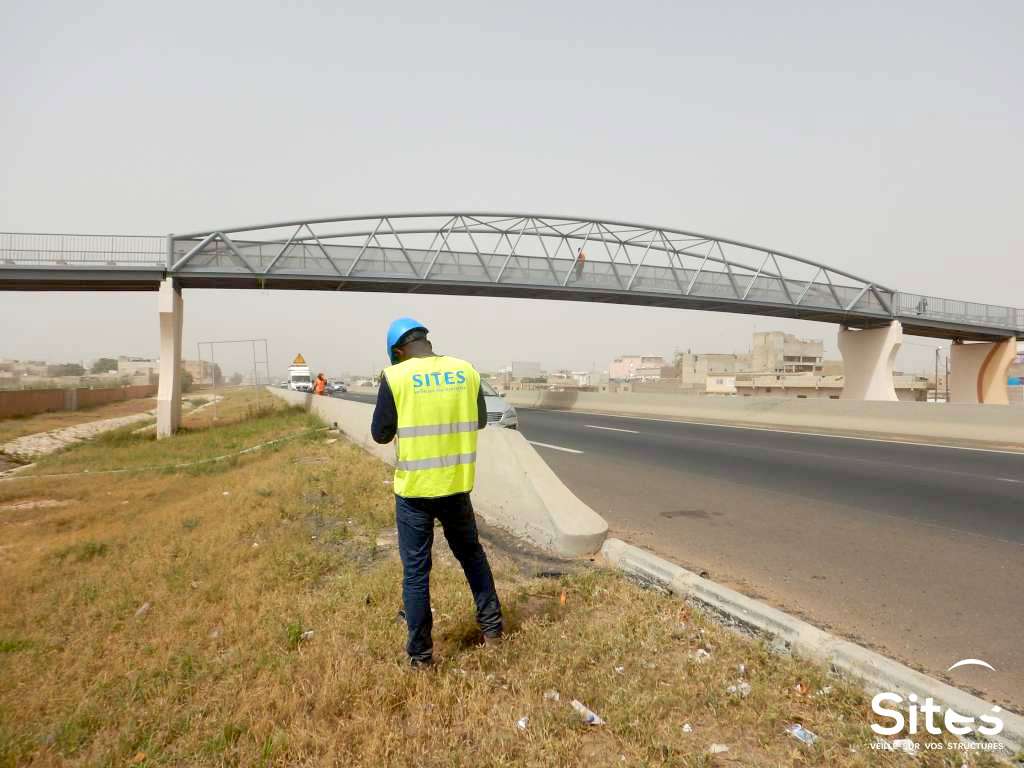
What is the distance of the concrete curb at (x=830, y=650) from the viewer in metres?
2.47

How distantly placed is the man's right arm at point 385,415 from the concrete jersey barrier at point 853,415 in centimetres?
1579

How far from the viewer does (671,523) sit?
20.5 feet

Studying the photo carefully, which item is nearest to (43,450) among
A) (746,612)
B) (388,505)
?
(388,505)

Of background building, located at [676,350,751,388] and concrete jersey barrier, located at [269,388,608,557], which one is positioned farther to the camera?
background building, located at [676,350,751,388]

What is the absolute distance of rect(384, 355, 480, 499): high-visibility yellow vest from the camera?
319 cm

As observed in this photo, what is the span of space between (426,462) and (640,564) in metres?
2.10

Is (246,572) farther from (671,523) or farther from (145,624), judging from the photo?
(671,523)

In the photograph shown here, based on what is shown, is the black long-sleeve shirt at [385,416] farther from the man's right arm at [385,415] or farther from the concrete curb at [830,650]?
the concrete curb at [830,650]

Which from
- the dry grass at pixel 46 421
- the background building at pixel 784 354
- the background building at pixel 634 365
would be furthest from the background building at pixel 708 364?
the dry grass at pixel 46 421

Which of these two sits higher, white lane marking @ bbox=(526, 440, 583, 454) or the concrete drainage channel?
the concrete drainage channel

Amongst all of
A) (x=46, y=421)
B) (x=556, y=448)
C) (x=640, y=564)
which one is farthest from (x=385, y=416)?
(x=46, y=421)

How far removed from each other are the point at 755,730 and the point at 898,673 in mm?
811

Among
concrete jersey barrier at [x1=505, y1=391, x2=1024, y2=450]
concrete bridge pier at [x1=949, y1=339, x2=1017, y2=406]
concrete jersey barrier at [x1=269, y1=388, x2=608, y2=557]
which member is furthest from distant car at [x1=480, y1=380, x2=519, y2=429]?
concrete bridge pier at [x1=949, y1=339, x2=1017, y2=406]

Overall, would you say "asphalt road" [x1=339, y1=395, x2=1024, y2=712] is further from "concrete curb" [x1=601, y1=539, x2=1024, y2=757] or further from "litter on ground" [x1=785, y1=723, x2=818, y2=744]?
"litter on ground" [x1=785, y1=723, x2=818, y2=744]
